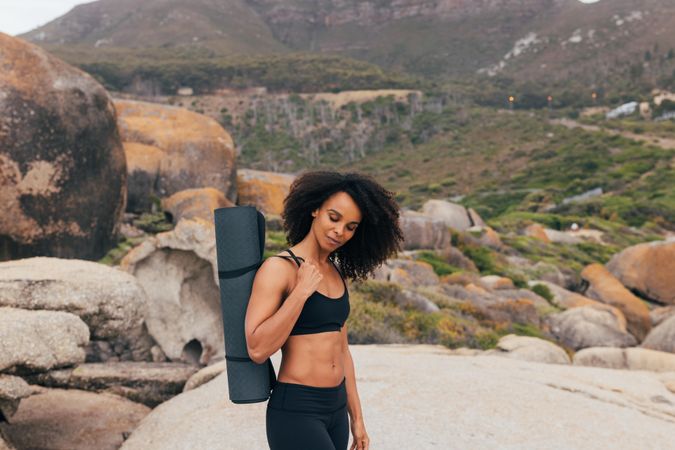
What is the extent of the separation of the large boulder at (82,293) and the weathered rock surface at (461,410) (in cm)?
110

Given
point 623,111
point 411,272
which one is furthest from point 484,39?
point 411,272

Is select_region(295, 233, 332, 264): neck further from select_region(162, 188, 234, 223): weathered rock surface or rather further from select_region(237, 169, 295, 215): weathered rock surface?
select_region(237, 169, 295, 215): weathered rock surface

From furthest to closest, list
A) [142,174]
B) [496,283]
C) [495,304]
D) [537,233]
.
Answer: [537,233]
[496,283]
[142,174]
[495,304]

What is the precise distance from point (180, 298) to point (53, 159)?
4.54 metres

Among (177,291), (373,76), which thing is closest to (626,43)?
(373,76)

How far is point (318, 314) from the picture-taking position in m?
3.21

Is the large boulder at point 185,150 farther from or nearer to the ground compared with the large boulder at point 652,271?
farther from the ground

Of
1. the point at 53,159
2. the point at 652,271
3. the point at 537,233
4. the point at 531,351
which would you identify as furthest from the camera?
the point at 537,233

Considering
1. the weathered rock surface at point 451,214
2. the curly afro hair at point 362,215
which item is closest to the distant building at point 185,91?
the weathered rock surface at point 451,214

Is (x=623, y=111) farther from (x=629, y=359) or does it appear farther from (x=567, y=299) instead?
(x=629, y=359)

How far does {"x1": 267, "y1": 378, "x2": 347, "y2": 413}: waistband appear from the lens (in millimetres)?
3186

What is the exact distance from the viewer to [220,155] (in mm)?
21031

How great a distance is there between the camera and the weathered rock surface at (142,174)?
1916 cm

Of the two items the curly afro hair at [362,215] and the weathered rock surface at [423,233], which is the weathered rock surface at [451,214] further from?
the curly afro hair at [362,215]
